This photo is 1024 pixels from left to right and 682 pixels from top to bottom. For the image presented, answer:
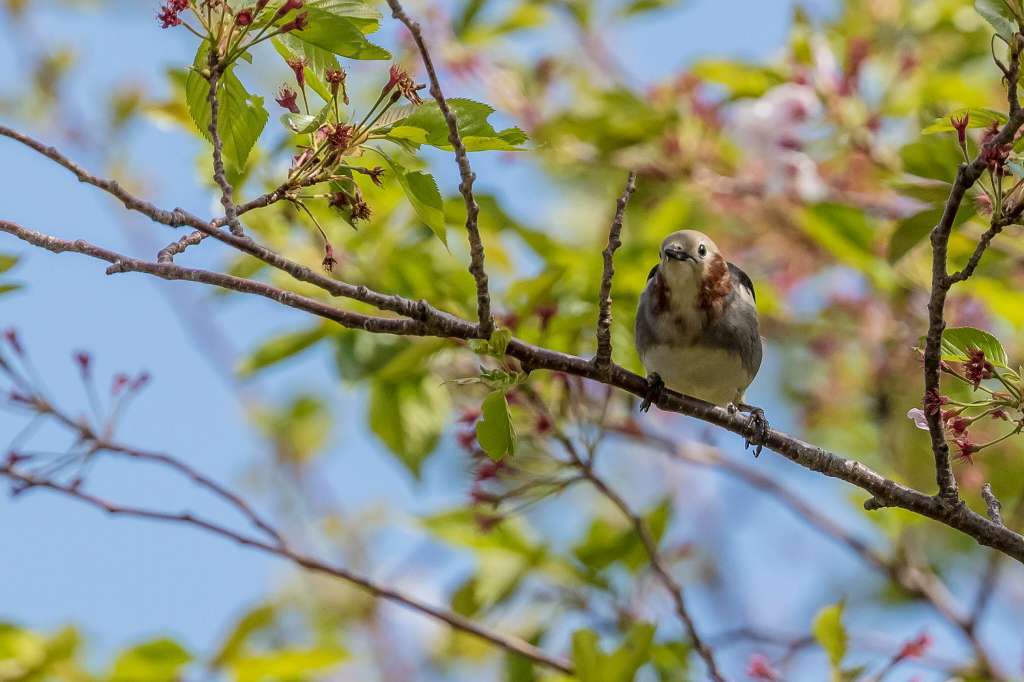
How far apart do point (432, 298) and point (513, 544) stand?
0.94 meters

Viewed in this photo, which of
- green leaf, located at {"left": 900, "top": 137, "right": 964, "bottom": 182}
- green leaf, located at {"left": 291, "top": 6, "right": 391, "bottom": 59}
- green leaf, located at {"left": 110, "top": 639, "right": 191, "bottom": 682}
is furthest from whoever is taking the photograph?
green leaf, located at {"left": 110, "top": 639, "right": 191, "bottom": 682}

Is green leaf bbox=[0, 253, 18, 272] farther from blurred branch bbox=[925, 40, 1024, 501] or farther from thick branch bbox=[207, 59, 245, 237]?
blurred branch bbox=[925, 40, 1024, 501]

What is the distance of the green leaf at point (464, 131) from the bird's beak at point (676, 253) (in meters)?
1.57

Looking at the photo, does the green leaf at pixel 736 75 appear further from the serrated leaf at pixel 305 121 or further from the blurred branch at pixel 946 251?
the serrated leaf at pixel 305 121

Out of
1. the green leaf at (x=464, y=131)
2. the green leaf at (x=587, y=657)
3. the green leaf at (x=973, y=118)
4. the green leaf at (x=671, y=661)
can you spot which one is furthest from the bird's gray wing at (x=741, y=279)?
the green leaf at (x=464, y=131)

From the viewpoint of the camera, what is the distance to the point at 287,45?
2.37m

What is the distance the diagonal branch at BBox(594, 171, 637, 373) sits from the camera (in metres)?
2.18

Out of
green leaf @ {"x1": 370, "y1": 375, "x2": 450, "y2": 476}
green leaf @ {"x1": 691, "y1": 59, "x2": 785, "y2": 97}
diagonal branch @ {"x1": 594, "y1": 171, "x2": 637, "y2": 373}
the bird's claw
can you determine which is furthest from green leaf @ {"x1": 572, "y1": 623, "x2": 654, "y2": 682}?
green leaf @ {"x1": 691, "y1": 59, "x2": 785, "y2": 97}

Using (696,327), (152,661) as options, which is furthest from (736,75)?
(152,661)

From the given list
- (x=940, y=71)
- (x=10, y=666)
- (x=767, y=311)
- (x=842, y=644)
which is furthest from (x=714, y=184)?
(x=10, y=666)

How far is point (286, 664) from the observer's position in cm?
350

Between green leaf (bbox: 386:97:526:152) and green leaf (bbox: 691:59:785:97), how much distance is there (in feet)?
7.50

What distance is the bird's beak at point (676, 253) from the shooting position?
12.6ft

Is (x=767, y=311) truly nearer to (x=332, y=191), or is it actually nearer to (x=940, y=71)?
(x=940, y=71)
